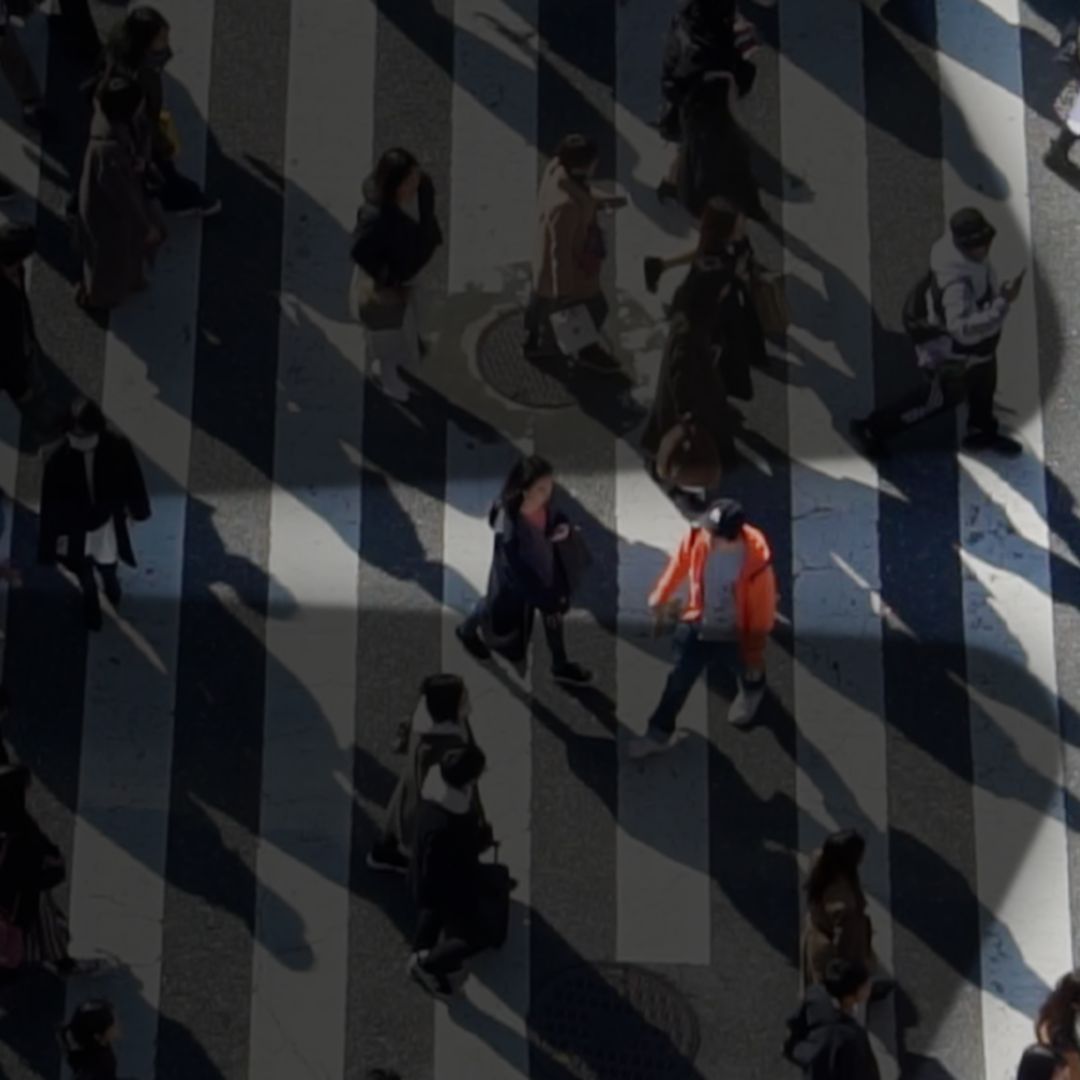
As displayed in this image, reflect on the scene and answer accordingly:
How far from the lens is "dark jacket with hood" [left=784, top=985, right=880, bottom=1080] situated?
15047mm

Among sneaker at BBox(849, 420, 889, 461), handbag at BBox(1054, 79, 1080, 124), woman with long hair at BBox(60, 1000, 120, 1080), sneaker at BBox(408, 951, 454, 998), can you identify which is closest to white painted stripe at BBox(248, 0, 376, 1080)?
sneaker at BBox(408, 951, 454, 998)

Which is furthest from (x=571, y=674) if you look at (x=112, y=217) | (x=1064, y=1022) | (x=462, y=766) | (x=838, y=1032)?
(x=112, y=217)

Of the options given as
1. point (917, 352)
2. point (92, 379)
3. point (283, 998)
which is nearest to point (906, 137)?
point (917, 352)

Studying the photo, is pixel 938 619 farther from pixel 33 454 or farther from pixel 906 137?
pixel 33 454

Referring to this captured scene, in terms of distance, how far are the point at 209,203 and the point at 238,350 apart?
3.64 ft

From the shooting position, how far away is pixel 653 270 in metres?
18.4

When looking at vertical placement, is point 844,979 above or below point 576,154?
below

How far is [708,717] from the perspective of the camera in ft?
58.4

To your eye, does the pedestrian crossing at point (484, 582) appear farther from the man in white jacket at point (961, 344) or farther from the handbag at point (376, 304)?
the handbag at point (376, 304)

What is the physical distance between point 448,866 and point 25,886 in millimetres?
2257

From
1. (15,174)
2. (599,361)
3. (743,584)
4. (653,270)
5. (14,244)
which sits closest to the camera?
(743,584)

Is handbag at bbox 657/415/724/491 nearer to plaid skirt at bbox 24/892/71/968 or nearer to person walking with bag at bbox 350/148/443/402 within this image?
person walking with bag at bbox 350/148/443/402

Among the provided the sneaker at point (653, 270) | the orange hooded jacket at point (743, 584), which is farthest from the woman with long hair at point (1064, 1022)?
the sneaker at point (653, 270)

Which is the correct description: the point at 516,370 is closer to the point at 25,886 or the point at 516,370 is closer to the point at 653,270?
the point at 653,270
